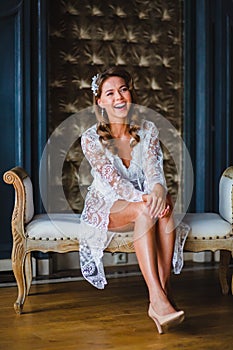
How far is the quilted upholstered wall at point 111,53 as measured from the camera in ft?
14.9

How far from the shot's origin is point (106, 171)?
345 cm

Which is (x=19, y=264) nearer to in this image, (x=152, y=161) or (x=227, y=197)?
(x=152, y=161)

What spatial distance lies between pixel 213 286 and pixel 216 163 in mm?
1006

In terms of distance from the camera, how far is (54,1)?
14.8ft

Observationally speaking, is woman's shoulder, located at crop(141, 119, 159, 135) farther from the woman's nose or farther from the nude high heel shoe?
the nude high heel shoe

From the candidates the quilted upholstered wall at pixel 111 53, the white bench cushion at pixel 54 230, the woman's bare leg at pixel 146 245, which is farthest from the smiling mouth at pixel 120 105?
the quilted upholstered wall at pixel 111 53

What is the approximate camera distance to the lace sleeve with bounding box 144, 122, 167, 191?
345 cm

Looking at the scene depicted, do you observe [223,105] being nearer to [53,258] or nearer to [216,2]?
[216,2]

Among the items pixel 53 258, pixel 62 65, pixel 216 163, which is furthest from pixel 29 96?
pixel 216 163

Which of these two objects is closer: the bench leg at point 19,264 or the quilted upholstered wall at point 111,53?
the bench leg at point 19,264

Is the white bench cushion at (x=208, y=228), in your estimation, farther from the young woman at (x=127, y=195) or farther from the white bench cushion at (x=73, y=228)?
the young woman at (x=127, y=195)

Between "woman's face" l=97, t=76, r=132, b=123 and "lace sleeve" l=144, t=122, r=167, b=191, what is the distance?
169mm

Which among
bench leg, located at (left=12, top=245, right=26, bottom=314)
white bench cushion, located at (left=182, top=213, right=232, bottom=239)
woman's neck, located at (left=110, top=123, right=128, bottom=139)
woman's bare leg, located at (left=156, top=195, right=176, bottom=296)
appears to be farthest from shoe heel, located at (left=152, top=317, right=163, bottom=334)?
woman's neck, located at (left=110, top=123, right=128, bottom=139)

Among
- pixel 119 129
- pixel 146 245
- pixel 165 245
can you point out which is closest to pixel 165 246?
pixel 165 245
